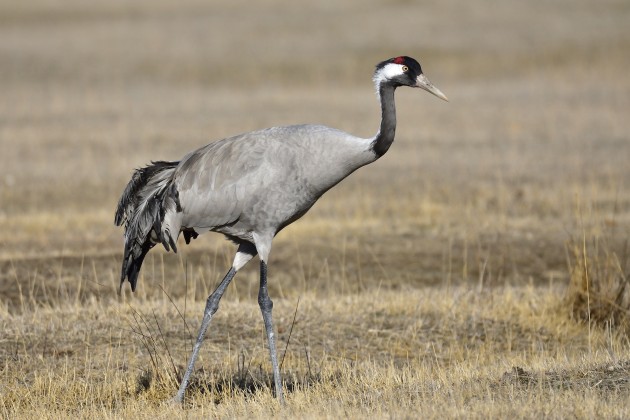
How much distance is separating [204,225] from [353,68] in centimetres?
2500

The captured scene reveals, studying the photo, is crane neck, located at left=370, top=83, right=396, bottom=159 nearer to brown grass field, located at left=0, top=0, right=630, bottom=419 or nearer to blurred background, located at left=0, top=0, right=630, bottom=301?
brown grass field, located at left=0, top=0, right=630, bottom=419

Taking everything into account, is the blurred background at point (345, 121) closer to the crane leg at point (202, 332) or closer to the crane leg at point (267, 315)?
the crane leg at point (202, 332)

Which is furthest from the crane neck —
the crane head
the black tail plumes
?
the black tail plumes

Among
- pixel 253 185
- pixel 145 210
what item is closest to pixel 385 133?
pixel 253 185

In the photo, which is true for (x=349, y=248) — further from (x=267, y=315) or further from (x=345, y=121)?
(x=345, y=121)

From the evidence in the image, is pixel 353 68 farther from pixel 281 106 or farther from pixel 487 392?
pixel 487 392

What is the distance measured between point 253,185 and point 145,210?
884mm

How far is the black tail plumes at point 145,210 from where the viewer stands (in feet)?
24.4

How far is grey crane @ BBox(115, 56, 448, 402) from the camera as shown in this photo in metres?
7.03

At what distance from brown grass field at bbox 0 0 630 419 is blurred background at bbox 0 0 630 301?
0.07 m

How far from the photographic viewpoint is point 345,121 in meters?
23.2

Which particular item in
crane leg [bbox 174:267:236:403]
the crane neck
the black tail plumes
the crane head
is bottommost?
crane leg [bbox 174:267:236:403]

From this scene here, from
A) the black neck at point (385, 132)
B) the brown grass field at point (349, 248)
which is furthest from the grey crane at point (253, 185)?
the brown grass field at point (349, 248)

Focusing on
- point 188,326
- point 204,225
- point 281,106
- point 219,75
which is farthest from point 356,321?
point 219,75
